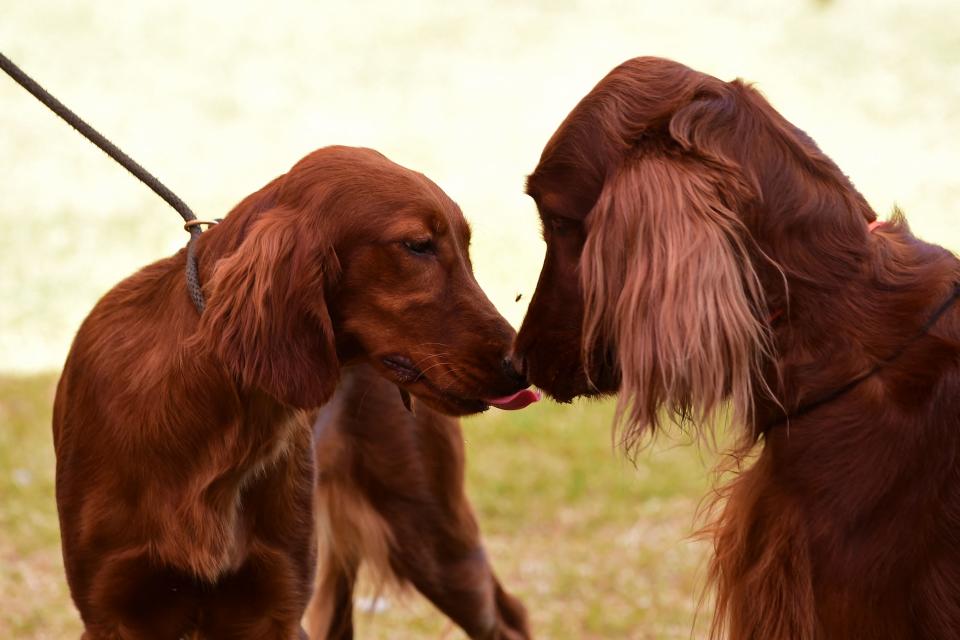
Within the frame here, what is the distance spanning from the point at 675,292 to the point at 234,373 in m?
1.06

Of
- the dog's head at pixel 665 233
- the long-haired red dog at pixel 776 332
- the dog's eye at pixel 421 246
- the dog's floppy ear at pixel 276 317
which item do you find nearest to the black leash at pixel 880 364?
the long-haired red dog at pixel 776 332

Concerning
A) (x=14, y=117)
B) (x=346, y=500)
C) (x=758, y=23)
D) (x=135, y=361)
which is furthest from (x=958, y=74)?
(x=135, y=361)

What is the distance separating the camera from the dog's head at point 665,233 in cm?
289

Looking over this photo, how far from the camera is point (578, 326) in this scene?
126 inches

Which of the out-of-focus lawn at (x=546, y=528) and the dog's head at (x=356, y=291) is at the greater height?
the dog's head at (x=356, y=291)

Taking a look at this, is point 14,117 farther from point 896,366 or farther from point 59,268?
point 896,366

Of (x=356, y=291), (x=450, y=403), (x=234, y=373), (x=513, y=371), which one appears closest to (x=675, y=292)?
(x=513, y=371)

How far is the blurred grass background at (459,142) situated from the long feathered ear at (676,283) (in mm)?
2608

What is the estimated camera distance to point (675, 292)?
288cm

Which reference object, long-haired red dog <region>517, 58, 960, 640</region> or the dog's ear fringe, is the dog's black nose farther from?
the dog's ear fringe

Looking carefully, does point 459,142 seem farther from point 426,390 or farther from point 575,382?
point 575,382

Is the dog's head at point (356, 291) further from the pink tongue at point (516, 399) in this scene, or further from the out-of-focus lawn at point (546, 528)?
the out-of-focus lawn at point (546, 528)

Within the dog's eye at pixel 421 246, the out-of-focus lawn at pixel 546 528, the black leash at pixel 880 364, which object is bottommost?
the out-of-focus lawn at pixel 546 528

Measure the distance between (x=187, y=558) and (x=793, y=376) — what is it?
4.98 ft
